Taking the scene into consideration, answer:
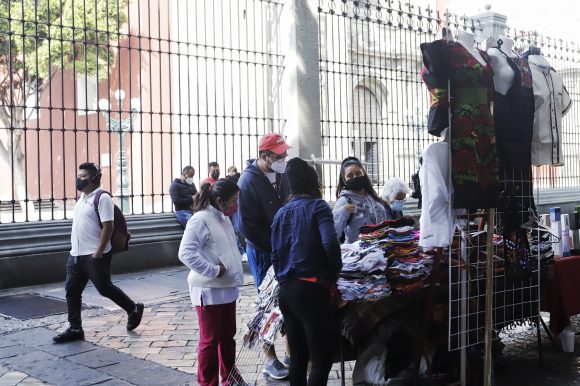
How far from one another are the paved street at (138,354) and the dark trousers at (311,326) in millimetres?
1088

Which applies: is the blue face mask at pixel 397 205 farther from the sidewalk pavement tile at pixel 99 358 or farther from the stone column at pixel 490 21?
the stone column at pixel 490 21

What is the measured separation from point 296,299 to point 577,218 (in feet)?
11.5

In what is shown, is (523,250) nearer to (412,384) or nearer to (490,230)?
(490,230)

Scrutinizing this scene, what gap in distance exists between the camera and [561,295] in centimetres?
565

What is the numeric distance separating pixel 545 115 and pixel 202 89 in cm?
1516

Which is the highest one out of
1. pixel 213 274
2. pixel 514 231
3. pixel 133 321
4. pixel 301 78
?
pixel 301 78

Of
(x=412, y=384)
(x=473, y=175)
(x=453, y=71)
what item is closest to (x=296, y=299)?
(x=412, y=384)

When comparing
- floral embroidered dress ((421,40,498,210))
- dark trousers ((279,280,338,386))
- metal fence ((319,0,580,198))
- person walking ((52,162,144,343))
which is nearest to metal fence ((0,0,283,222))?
metal fence ((319,0,580,198))

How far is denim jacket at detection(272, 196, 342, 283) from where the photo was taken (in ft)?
13.5

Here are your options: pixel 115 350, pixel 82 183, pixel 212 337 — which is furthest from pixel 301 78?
pixel 212 337

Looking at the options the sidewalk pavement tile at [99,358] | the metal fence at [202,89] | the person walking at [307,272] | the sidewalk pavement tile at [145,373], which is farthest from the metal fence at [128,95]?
the person walking at [307,272]

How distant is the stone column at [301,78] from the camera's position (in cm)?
1227

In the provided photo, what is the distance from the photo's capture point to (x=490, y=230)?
4629mm

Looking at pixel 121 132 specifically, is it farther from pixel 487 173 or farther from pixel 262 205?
pixel 487 173
